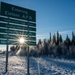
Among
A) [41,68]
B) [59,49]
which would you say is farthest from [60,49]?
[41,68]

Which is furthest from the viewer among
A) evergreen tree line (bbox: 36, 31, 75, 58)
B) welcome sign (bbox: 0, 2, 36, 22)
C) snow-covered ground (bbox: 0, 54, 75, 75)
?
evergreen tree line (bbox: 36, 31, 75, 58)

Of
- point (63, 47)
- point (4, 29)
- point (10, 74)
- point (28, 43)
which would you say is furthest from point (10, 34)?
point (63, 47)

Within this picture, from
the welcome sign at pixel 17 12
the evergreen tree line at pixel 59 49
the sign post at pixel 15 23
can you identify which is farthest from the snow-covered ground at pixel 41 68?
the evergreen tree line at pixel 59 49

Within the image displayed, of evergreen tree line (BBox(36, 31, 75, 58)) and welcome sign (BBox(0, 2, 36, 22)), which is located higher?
welcome sign (BBox(0, 2, 36, 22))

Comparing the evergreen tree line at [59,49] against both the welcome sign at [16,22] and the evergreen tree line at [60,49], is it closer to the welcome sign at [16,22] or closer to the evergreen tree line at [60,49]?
the evergreen tree line at [60,49]

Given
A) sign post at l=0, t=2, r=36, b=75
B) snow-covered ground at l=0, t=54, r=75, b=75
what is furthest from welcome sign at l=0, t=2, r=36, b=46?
snow-covered ground at l=0, t=54, r=75, b=75

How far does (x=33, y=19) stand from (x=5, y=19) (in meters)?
2.86

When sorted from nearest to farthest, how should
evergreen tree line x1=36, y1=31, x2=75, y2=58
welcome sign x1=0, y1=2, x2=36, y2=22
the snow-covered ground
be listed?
the snow-covered ground, welcome sign x1=0, y1=2, x2=36, y2=22, evergreen tree line x1=36, y1=31, x2=75, y2=58

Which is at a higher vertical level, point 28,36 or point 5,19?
point 5,19

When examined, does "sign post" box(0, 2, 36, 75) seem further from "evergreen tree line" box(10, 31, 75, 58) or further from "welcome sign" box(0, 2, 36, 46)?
"evergreen tree line" box(10, 31, 75, 58)

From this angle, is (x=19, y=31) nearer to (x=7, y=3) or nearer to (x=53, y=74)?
(x=7, y=3)

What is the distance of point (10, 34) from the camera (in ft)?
53.1

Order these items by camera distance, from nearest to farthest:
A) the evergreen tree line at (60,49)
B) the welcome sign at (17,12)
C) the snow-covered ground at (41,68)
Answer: the snow-covered ground at (41,68)
the welcome sign at (17,12)
the evergreen tree line at (60,49)

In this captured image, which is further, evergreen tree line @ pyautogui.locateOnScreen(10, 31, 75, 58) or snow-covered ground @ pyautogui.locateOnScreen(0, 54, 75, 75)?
evergreen tree line @ pyautogui.locateOnScreen(10, 31, 75, 58)
